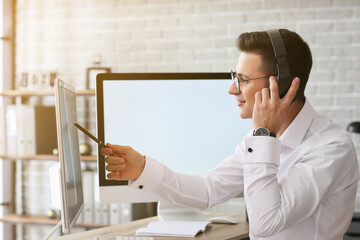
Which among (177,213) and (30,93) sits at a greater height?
(30,93)

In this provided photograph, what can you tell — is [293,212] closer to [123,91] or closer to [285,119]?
[285,119]

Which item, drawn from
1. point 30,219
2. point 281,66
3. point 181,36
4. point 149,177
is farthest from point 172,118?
point 30,219

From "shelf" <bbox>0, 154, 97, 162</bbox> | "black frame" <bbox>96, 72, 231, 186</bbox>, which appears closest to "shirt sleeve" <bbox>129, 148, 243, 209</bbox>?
"black frame" <bbox>96, 72, 231, 186</bbox>

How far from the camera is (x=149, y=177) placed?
1.59 metres

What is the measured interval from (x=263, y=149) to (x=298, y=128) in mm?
178

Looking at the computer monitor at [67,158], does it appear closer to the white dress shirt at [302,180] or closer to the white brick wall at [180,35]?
the white dress shirt at [302,180]

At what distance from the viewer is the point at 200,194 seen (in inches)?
68.0

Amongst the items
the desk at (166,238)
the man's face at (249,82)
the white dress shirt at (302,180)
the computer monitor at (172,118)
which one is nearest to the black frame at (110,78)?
the computer monitor at (172,118)

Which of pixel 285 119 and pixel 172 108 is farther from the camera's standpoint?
pixel 172 108

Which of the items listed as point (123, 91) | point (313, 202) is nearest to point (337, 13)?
point (123, 91)

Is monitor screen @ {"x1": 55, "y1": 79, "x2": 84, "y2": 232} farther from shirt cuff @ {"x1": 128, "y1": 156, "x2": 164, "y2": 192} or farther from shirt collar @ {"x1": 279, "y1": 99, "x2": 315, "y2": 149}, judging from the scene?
shirt collar @ {"x1": 279, "y1": 99, "x2": 315, "y2": 149}

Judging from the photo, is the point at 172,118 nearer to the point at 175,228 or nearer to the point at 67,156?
the point at 175,228

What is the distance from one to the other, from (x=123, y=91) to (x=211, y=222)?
1.88 ft

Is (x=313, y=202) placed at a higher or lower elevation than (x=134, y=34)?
lower
